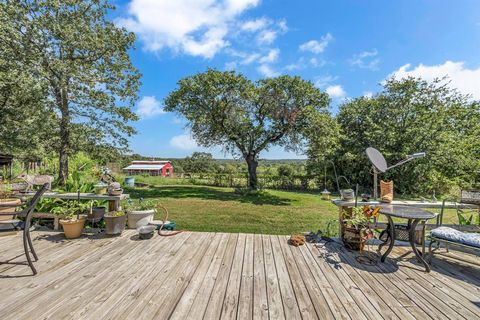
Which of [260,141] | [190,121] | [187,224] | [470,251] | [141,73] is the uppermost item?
[141,73]

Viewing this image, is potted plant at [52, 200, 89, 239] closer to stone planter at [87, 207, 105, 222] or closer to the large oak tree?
stone planter at [87, 207, 105, 222]

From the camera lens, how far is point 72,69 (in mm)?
9570

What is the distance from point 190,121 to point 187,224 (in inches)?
365

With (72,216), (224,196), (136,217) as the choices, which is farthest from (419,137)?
(72,216)

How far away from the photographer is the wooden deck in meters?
1.79

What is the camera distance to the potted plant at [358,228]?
3.13 m

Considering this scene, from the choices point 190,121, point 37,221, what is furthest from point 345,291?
point 190,121

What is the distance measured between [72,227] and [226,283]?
2.73m

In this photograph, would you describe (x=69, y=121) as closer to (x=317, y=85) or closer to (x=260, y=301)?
(x=260, y=301)

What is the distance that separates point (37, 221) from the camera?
12.9 feet

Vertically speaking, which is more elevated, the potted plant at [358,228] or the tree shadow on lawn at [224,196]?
the potted plant at [358,228]

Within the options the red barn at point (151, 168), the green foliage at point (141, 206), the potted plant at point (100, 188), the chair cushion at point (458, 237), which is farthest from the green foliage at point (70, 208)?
the red barn at point (151, 168)

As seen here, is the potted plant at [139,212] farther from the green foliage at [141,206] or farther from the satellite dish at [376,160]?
the satellite dish at [376,160]

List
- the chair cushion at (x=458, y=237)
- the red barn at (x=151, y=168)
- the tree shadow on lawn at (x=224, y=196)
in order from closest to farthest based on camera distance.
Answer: the chair cushion at (x=458, y=237), the tree shadow on lawn at (x=224, y=196), the red barn at (x=151, y=168)
